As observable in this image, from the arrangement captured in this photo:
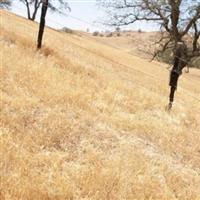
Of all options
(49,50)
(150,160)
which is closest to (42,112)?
(150,160)

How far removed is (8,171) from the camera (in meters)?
7.07

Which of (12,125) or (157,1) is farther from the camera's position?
(157,1)

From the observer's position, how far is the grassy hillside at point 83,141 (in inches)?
289

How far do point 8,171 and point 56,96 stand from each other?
5.03 m

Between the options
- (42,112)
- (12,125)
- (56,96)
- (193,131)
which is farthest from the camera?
(193,131)

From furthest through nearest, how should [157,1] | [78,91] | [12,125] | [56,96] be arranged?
[157,1] < [78,91] < [56,96] < [12,125]

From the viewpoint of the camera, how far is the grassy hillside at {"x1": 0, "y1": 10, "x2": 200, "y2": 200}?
7328mm

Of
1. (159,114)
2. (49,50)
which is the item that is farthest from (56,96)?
(49,50)

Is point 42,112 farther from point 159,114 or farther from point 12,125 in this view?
point 159,114

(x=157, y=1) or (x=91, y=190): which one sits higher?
(x=157, y=1)

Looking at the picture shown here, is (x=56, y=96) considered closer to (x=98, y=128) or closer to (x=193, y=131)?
(x=98, y=128)

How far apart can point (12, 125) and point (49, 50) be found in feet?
35.5

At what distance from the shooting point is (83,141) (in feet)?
31.3

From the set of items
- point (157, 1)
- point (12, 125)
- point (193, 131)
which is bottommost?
point (193, 131)
